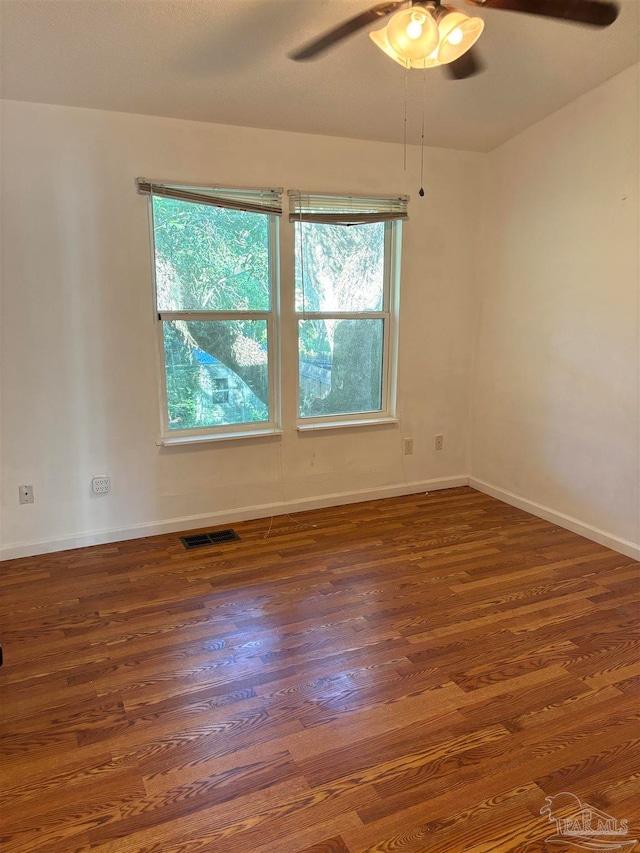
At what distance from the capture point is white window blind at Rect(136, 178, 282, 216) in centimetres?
313

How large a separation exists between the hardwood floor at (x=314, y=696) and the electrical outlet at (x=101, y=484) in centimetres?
34

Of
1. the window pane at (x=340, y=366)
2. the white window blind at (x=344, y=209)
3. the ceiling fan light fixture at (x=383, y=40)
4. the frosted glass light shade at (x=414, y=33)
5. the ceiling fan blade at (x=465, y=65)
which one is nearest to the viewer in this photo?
the frosted glass light shade at (x=414, y=33)

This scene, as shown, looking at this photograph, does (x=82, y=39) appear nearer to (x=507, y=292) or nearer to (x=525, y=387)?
(x=507, y=292)

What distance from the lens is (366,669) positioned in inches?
87.4

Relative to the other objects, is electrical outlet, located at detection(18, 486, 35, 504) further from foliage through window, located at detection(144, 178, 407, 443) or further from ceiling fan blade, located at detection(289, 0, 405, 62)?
ceiling fan blade, located at detection(289, 0, 405, 62)

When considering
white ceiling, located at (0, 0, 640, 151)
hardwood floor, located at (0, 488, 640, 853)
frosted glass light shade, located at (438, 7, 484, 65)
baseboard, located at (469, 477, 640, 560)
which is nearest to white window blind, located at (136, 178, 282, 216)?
white ceiling, located at (0, 0, 640, 151)

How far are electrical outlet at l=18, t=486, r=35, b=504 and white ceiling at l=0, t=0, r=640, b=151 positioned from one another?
2.02 m

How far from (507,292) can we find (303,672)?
2.93 metres

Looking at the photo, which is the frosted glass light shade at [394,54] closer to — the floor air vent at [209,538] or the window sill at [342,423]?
the window sill at [342,423]

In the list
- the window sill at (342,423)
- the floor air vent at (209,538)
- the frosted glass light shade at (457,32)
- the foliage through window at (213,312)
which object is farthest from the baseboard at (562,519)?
the frosted glass light shade at (457,32)

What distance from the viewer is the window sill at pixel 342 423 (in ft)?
12.5

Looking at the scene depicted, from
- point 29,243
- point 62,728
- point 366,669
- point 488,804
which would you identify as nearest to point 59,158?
point 29,243

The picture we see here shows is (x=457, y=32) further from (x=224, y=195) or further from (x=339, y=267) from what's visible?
(x=339, y=267)

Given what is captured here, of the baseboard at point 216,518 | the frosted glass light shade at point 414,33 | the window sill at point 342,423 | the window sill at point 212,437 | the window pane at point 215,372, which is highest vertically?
the frosted glass light shade at point 414,33
